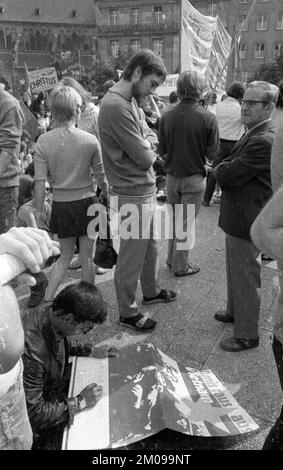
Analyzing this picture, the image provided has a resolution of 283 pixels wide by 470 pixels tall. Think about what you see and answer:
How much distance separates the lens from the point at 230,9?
172 feet

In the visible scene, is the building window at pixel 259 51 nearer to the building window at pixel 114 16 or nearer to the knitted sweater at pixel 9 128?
the building window at pixel 114 16

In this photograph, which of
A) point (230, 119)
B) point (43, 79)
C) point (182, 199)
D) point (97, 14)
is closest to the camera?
point (182, 199)

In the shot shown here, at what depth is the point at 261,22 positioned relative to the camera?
5169cm

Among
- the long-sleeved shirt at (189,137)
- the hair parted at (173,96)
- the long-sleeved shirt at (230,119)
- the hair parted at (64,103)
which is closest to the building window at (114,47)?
the hair parted at (173,96)

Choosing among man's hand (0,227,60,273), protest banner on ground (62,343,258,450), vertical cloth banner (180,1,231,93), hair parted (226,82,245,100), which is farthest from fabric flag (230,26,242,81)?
man's hand (0,227,60,273)

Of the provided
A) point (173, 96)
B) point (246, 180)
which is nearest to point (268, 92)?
point (246, 180)

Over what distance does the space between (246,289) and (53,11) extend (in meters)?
81.7

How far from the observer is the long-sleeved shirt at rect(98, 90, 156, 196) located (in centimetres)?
281

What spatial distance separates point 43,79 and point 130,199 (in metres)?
9.22

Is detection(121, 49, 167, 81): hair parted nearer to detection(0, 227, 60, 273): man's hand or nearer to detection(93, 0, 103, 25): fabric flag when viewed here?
detection(0, 227, 60, 273): man's hand

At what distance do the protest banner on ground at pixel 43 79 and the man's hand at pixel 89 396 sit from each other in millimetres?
10212

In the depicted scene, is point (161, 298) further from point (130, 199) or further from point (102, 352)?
point (102, 352)

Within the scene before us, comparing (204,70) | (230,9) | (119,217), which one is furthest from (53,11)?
(119,217)

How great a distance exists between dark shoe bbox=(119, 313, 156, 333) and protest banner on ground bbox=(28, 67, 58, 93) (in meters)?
9.28
